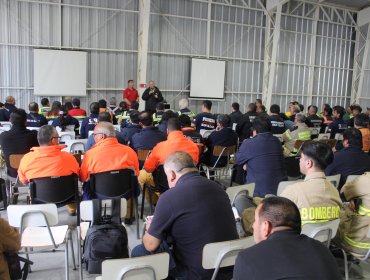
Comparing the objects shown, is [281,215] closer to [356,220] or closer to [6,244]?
[6,244]

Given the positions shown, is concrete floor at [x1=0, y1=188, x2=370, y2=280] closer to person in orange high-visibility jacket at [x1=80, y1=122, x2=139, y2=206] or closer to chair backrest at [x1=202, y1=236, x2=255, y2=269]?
person in orange high-visibility jacket at [x1=80, y1=122, x2=139, y2=206]

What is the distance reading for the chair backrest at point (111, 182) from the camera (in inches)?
145

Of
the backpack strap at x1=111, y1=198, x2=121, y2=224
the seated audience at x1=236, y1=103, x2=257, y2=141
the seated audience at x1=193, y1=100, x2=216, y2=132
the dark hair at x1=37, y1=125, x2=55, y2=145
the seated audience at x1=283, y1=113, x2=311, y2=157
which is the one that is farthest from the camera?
the seated audience at x1=236, y1=103, x2=257, y2=141

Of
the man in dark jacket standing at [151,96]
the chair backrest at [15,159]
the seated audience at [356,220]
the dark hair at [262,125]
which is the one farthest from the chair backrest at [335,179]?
the man in dark jacket standing at [151,96]

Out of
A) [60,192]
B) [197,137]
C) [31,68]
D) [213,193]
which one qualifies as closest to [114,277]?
[213,193]

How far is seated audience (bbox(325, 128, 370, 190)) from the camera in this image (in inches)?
155

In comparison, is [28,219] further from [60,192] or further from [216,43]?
[216,43]

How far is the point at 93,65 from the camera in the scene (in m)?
10.8

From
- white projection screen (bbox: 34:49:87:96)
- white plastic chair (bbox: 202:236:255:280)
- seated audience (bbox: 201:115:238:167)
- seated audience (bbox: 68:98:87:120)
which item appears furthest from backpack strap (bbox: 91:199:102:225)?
white projection screen (bbox: 34:49:87:96)

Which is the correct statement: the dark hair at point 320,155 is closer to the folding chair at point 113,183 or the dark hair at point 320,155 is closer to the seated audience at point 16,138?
the folding chair at point 113,183

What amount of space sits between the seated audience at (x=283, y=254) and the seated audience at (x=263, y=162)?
238 centimetres

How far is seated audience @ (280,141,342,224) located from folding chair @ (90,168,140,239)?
1.68m

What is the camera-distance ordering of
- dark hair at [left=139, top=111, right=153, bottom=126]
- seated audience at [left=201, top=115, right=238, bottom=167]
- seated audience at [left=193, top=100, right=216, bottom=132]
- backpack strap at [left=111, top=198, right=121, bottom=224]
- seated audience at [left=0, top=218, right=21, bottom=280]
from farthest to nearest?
seated audience at [left=193, top=100, right=216, bottom=132]
seated audience at [left=201, top=115, right=238, bottom=167]
dark hair at [left=139, top=111, right=153, bottom=126]
backpack strap at [left=111, top=198, right=121, bottom=224]
seated audience at [left=0, top=218, right=21, bottom=280]

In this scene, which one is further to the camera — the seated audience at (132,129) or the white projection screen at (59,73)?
the white projection screen at (59,73)
